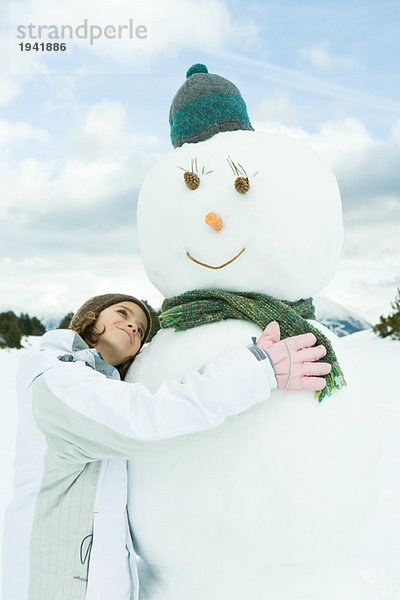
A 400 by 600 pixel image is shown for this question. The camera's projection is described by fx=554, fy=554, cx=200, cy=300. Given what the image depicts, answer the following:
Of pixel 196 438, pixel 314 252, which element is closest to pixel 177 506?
pixel 196 438

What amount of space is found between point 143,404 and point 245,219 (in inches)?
27.5

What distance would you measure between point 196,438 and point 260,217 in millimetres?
731

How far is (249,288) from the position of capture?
1862mm

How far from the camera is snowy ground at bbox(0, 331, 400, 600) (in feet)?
8.73

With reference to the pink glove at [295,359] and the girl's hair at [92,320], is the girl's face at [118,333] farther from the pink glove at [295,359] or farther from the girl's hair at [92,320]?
the pink glove at [295,359]

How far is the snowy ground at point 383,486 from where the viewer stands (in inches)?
105

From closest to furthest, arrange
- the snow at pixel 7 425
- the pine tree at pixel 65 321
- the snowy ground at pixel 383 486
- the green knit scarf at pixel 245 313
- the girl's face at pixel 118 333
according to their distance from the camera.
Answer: the green knit scarf at pixel 245 313
the girl's face at pixel 118 333
the snowy ground at pixel 383 486
the snow at pixel 7 425
the pine tree at pixel 65 321

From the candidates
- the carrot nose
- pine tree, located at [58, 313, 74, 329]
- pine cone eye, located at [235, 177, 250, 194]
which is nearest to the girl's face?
the carrot nose

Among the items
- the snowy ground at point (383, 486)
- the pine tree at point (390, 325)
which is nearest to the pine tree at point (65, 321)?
the snowy ground at point (383, 486)

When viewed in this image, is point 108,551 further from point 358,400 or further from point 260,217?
point 260,217

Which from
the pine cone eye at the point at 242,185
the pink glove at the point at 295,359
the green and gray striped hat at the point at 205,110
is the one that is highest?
the green and gray striped hat at the point at 205,110

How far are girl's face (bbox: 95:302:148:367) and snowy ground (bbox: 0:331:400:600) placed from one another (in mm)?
1039

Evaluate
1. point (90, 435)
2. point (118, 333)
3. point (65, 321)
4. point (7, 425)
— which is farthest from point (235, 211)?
point (65, 321)

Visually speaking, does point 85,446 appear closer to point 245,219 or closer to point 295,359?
point 295,359
